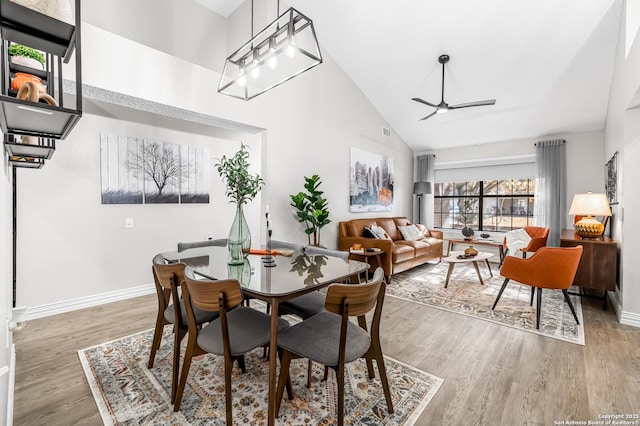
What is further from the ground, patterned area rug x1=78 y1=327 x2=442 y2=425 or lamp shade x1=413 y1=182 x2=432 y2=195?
lamp shade x1=413 y1=182 x2=432 y2=195

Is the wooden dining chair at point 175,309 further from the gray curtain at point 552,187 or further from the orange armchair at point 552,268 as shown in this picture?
the gray curtain at point 552,187

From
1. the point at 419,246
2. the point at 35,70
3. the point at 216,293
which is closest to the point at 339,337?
the point at 216,293

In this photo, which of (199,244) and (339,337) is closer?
(339,337)

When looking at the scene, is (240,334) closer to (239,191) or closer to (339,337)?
(339,337)

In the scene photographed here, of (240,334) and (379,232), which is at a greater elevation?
(379,232)

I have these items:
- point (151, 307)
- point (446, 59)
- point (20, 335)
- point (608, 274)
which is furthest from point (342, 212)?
point (20, 335)

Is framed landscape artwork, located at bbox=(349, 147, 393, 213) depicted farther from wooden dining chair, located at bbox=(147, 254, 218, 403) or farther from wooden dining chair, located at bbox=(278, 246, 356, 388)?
wooden dining chair, located at bbox=(147, 254, 218, 403)

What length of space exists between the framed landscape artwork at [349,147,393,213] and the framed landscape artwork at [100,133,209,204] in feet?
8.64

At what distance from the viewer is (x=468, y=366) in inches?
89.7

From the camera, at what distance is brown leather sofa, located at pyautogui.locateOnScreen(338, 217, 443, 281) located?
15.0 feet

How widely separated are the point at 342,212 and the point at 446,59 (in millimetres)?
2901

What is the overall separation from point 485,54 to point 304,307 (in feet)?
14.5

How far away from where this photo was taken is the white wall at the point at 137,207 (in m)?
3.00

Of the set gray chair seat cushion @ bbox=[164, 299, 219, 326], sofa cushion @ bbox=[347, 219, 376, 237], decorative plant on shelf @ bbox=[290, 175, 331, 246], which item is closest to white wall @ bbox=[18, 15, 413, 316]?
decorative plant on shelf @ bbox=[290, 175, 331, 246]
